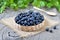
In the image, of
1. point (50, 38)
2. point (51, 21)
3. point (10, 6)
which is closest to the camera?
point (50, 38)

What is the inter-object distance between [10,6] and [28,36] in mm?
531

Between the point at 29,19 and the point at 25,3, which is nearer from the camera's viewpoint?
the point at 29,19

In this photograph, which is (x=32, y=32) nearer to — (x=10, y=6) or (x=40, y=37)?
(x=40, y=37)

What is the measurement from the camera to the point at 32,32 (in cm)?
A: 113

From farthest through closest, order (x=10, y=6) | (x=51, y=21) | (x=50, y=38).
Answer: (x=10, y=6) < (x=51, y=21) < (x=50, y=38)

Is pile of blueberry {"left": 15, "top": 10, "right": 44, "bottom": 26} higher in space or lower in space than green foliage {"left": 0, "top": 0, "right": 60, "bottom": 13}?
lower

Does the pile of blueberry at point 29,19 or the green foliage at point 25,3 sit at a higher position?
the green foliage at point 25,3

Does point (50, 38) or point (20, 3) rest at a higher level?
point (20, 3)

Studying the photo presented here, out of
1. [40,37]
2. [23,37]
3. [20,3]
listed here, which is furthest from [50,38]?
[20,3]

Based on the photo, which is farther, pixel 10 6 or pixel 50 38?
pixel 10 6

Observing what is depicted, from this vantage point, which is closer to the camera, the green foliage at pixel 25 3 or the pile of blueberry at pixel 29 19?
the pile of blueberry at pixel 29 19

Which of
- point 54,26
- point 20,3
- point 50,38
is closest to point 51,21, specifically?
point 54,26

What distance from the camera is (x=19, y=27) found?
3.73 feet

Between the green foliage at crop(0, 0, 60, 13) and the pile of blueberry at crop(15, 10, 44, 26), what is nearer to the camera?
the pile of blueberry at crop(15, 10, 44, 26)
